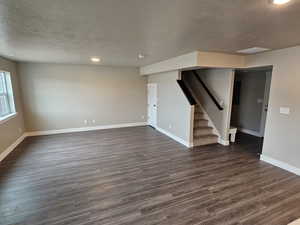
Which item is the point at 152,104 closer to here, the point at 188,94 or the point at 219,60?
the point at 188,94

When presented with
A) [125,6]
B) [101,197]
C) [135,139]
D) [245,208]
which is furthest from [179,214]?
[135,139]

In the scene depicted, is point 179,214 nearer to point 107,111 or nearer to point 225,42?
point 225,42

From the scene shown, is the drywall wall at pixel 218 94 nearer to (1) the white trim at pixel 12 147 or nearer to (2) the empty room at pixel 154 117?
(2) the empty room at pixel 154 117

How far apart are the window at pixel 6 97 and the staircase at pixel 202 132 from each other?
17.3 feet

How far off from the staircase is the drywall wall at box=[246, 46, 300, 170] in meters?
1.45

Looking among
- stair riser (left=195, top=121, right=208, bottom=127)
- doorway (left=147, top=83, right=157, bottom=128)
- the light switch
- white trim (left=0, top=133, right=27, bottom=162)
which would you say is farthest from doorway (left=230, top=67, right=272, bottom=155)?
white trim (left=0, top=133, right=27, bottom=162)

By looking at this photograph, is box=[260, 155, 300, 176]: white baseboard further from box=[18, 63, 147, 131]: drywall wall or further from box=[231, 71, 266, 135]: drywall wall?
box=[18, 63, 147, 131]: drywall wall

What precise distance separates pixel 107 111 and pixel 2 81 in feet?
10.4

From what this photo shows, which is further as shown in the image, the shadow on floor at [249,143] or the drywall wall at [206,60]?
the shadow on floor at [249,143]

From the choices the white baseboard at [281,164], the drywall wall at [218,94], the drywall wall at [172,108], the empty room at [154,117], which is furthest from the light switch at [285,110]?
the drywall wall at [172,108]

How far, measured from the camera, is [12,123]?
432cm

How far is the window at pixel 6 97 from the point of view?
4215 millimetres

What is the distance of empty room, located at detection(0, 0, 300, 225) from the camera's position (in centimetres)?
188

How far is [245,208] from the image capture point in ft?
7.18
